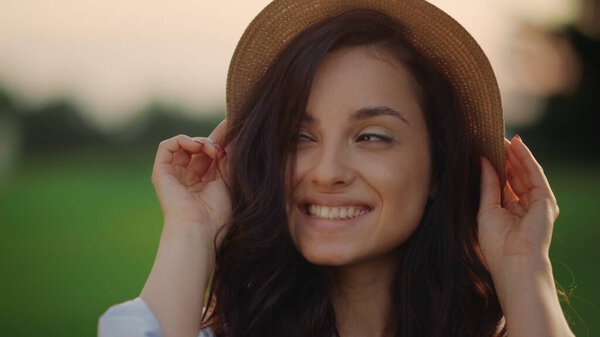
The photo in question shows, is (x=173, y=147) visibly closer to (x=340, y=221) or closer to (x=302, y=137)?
(x=302, y=137)

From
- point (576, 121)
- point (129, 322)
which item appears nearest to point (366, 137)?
point (129, 322)

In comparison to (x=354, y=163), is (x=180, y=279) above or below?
below

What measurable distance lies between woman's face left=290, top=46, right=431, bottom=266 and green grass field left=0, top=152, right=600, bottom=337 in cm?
637

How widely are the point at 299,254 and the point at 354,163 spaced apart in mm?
460

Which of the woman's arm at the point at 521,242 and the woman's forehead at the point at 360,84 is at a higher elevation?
the woman's forehead at the point at 360,84

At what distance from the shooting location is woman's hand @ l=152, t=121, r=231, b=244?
3.00 metres

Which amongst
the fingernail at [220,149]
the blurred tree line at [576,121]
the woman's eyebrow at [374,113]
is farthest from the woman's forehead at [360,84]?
the blurred tree line at [576,121]

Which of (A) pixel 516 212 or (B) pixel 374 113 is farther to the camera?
(A) pixel 516 212

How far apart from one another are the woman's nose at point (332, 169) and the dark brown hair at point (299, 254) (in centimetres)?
14

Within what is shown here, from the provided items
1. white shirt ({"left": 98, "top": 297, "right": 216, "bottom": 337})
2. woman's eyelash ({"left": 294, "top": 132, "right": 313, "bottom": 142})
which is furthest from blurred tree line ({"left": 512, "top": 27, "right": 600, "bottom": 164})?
white shirt ({"left": 98, "top": 297, "right": 216, "bottom": 337})

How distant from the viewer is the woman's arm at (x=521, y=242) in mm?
2766

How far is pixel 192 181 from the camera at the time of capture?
3.15m

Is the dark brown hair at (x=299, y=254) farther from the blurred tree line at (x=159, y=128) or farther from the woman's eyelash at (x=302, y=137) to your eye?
the blurred tree line at (x=159, y=128)

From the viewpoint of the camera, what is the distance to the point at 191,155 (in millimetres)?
3184
